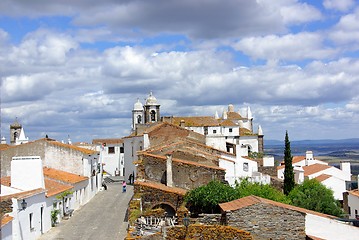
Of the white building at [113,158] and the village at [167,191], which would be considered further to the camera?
the white building at [113,158]

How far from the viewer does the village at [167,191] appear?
71.2 ft

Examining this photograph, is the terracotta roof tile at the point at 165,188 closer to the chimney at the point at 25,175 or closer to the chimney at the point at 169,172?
the chimney at the point at 169,172

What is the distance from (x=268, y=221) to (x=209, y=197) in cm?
936

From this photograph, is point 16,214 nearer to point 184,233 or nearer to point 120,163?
point 184,233

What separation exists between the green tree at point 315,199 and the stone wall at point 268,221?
17.8 m

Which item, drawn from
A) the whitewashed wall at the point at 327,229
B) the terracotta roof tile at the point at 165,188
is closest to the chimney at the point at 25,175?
the terracotta roof tile at the point at 165,188

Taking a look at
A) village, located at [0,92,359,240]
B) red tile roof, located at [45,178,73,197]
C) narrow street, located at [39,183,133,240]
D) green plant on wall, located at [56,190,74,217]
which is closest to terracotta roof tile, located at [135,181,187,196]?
village, located at [0,92,359,240]

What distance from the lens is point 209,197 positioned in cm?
3075

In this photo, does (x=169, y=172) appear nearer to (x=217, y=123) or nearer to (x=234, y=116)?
(x=217, y=123)

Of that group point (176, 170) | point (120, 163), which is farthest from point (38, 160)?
point (120, 163)

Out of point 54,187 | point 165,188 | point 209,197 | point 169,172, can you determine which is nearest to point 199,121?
point 169,172

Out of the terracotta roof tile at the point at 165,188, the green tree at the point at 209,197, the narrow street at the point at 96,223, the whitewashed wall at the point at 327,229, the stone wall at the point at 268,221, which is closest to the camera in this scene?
the stone wall at the point at 268,221

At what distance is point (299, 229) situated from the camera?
2139 centimetres

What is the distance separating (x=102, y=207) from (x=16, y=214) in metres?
17.0
